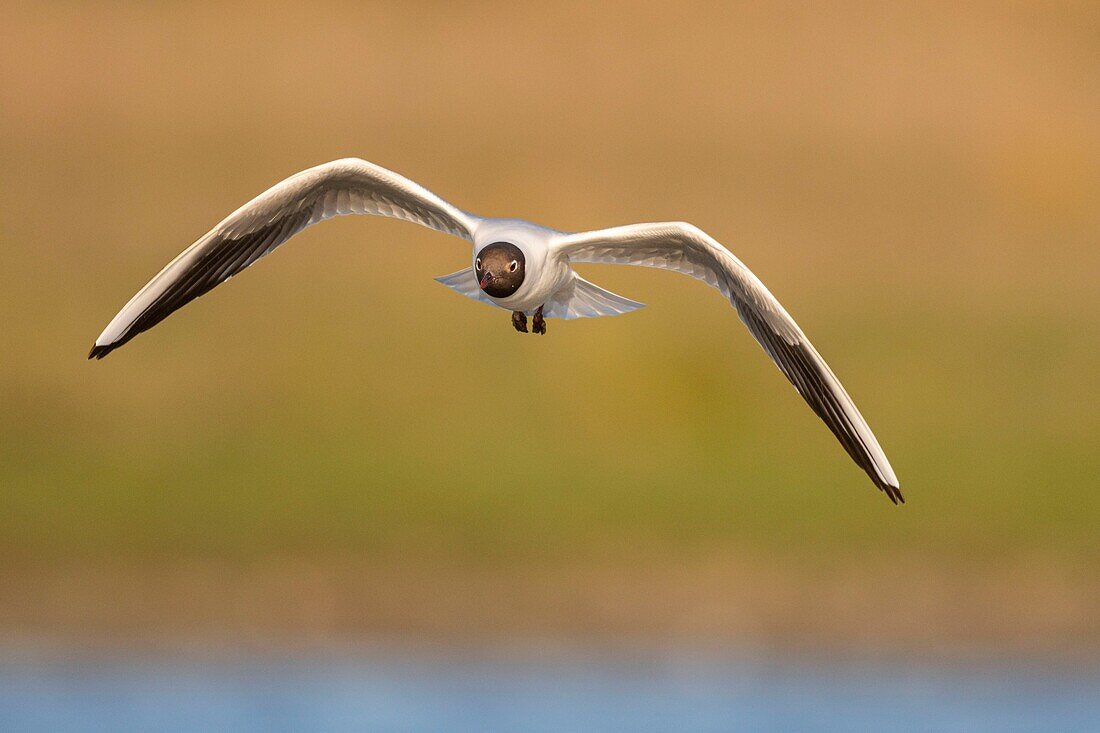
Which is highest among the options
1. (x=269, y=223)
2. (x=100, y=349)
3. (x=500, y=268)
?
(x=269, y=223)

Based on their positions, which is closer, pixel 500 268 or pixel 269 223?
pixel 500 268

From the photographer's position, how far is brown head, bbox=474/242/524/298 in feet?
24.1

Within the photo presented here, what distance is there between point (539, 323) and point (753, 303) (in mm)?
1107

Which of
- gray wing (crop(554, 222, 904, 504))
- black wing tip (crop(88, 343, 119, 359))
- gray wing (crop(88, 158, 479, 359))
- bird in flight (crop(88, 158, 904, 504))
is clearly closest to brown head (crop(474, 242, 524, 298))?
bird in flight (crop(88, 158, 904, 504))

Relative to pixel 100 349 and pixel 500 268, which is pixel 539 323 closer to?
pixel 500 268

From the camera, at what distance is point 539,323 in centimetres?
806

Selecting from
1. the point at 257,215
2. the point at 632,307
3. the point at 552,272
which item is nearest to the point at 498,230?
the point at 552,272

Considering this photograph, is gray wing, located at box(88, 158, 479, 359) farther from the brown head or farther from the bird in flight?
the brown head

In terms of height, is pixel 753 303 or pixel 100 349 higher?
pixel 753 303

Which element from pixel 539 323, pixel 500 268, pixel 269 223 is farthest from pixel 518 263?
pixel 269 223

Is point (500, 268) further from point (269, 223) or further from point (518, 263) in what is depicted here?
point (269, 223)

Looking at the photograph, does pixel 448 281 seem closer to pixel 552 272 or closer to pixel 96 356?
pixel 552 272

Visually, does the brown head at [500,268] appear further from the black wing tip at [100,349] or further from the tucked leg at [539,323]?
the black wing tip at [100,349]

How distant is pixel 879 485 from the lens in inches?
302
